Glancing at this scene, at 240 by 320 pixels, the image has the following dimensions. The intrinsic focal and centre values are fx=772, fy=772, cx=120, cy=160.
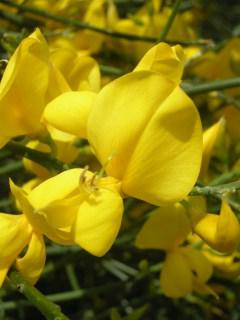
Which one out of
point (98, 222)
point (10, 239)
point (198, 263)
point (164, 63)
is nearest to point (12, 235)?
point (10, 239)

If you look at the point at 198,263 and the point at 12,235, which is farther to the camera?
the point at 198,263

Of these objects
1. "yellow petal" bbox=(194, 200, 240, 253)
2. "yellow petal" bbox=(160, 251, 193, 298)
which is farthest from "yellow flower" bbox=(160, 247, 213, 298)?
"yellow petal" bbox=(194, 200, 240, 253)

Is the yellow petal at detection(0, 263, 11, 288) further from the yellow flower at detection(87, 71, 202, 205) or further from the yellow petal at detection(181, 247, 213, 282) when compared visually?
the yellow petal at detection(181, 247, 213, 282)

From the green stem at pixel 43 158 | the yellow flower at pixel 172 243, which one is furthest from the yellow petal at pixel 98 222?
the yellow flower at pixel 172 243

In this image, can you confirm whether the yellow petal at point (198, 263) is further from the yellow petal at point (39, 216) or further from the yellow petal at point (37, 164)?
the yellow petal at point (39, 216)

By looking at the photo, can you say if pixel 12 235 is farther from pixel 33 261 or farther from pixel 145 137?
pixel 145 137

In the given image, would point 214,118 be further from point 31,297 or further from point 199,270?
point 31,297

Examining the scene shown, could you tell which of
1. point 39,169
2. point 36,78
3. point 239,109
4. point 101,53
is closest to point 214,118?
point 239,109
